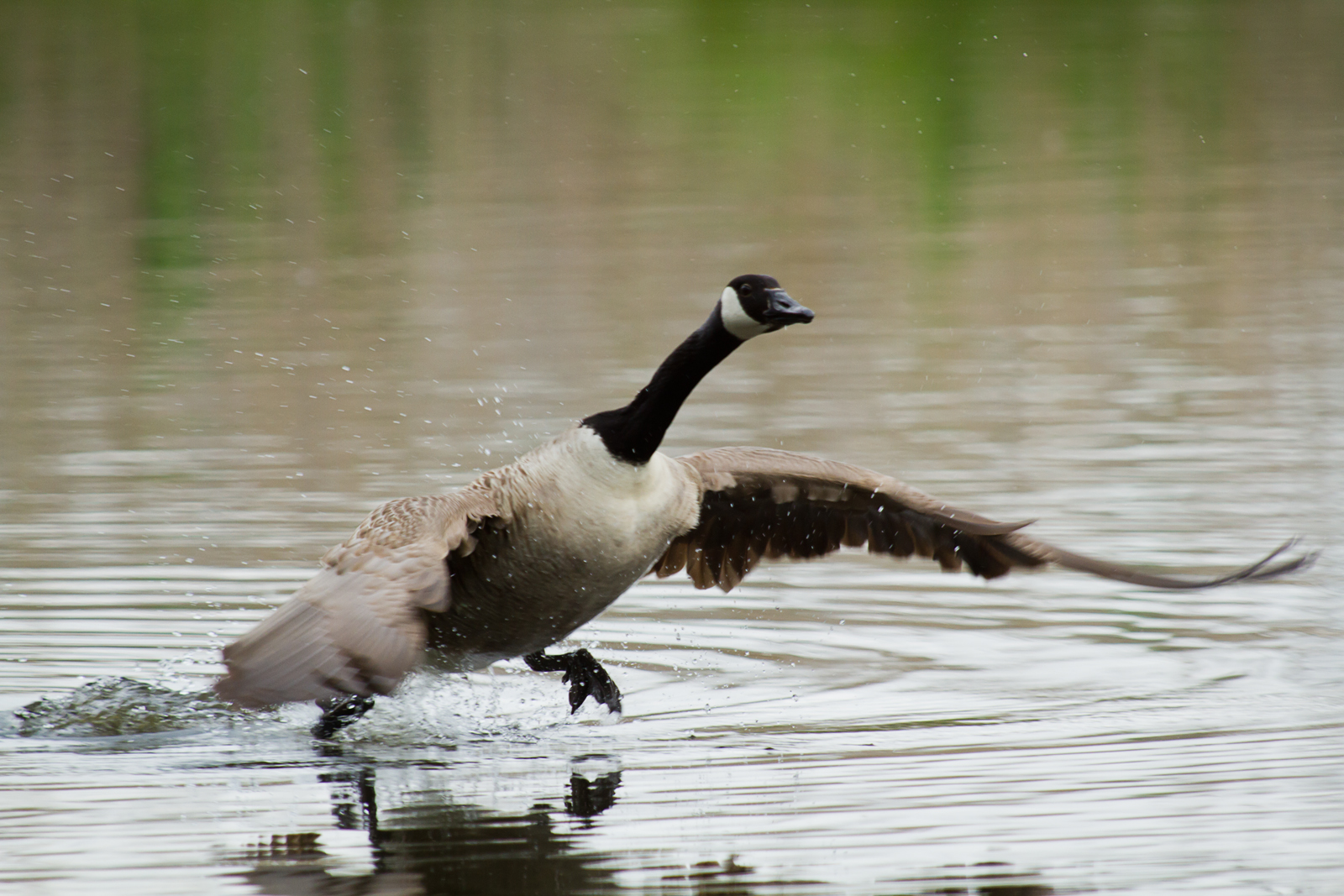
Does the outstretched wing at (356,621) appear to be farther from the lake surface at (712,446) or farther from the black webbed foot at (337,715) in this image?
the black webbed foot at (337,715)

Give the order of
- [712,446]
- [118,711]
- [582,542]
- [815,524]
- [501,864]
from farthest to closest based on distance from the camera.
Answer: [712,446], [815,524], [118,711], [582,542], [501,864]

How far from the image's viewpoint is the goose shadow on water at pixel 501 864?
622cm

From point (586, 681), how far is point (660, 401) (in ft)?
4.12

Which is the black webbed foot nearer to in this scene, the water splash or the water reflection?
the water splash

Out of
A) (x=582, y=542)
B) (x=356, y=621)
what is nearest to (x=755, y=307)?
(x=582, y=542)

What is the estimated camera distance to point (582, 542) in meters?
8.29

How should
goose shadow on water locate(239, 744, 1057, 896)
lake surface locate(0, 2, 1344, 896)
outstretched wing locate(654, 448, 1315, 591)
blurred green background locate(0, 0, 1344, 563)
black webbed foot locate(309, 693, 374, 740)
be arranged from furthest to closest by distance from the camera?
blurred green background locate(0, 0, 1344, 563), outstretched wing locate(654, 448, 1315, 591), black webbed foot locate(309, 693, 374, 740), lake surface locate(0, 2, 1344, 896), goose shadow on water locate(239, 744, 1057, 896)

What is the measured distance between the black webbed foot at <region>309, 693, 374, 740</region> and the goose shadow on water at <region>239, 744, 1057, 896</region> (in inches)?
44.8

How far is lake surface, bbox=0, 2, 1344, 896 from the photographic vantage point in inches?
271

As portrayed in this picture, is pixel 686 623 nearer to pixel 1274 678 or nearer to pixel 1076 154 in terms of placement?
pixel 1274 678

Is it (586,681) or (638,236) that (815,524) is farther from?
(638,236)

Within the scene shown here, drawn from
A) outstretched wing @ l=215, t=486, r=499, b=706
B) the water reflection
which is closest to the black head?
outstretched wing @ l=215, t=486, r=499, b=706

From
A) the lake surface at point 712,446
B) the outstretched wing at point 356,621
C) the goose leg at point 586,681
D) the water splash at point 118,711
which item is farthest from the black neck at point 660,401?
the water splash at point 118,711

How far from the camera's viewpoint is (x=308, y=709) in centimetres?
896
